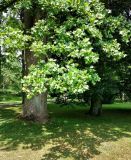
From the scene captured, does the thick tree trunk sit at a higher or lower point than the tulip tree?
lower

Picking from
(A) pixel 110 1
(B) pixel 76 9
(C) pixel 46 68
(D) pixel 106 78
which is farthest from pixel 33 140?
(A) pixel 110 1

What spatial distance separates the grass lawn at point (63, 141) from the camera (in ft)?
39.6

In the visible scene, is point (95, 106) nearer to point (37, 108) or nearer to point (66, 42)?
point (37, 108)

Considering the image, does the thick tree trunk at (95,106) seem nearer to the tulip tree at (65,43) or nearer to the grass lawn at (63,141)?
the grass lawn at (63,141)

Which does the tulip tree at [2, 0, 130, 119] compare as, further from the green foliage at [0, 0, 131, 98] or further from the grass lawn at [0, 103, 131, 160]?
the grass lawn at [0, 103, 131, 160]

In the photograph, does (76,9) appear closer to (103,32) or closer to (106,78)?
(103,32)

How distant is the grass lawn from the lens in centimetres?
1208

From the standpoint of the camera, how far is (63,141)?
1391 cm

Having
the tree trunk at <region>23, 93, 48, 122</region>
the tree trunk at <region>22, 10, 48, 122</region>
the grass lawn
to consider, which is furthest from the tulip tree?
the tree trunk at <region>23, 93, 48, 122</region>

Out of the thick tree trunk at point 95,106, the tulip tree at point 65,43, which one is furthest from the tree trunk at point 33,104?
the thick tree trunk at point 95,106

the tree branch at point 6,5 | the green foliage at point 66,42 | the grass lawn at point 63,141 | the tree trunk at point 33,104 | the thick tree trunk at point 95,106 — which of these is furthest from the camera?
the thick tree trunk at point 95,106

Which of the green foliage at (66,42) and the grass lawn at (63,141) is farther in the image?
the grass lawn at (63,141)

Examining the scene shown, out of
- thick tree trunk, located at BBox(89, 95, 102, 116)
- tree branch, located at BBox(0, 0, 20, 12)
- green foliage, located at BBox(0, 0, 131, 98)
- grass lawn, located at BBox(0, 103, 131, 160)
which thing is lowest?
grass lawn, located at BBox(0, 103, 131, 160)

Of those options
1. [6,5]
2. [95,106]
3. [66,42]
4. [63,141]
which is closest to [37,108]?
[63,141]
